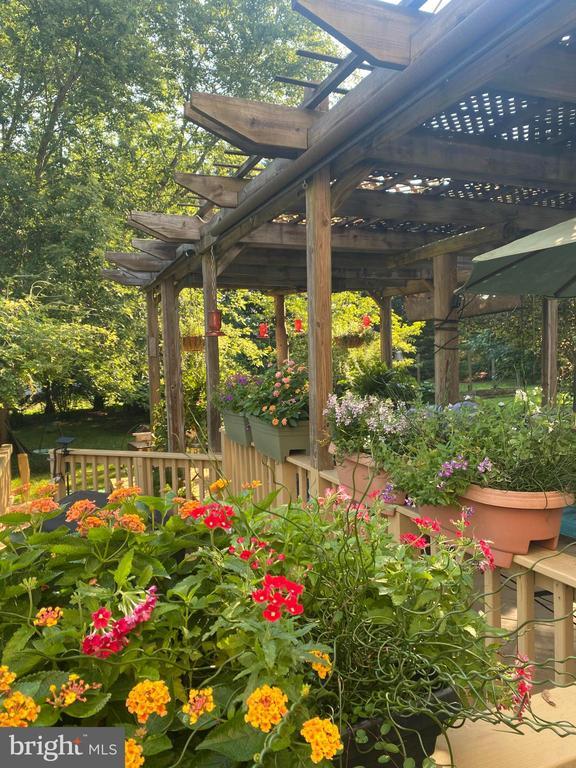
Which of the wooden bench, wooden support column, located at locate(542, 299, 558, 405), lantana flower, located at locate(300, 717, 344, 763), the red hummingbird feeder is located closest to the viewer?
lantana flower, located at locate(300, 717, 344, 763)

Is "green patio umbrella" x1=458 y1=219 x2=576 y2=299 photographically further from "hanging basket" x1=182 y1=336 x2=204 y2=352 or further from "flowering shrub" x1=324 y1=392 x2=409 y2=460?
"hanging basket" x1=182 y1=336 x2=204 y2=352

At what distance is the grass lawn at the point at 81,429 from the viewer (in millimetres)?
10820

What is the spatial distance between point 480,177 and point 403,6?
51.6 inches

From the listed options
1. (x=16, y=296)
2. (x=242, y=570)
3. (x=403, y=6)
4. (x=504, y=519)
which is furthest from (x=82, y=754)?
(x=16, y=296)

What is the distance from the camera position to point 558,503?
1474mm

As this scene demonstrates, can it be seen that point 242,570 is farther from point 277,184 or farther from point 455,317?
point 455,317

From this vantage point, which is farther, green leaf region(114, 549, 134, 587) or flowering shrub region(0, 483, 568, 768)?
green leaf region(114, 549, 134, 587)

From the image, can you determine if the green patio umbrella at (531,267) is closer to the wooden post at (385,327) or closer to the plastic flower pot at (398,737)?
the plastic flower pot at (398,737)

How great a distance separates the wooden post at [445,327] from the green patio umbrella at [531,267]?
1.91 metres

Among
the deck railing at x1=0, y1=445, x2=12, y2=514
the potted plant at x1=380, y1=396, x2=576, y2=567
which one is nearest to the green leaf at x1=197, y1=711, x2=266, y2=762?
the potted plant at x1=380, y1=396, x2=576, y2=567

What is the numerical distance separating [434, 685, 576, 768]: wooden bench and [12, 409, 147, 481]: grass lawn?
9.72m

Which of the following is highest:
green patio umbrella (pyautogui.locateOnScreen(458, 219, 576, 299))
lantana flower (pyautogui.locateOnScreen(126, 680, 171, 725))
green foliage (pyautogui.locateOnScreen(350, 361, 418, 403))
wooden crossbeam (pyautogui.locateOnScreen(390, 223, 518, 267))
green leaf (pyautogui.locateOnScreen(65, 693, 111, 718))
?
wooden crossbeam (pyautogui.locateOnScreen(390, 223, 518, 267))

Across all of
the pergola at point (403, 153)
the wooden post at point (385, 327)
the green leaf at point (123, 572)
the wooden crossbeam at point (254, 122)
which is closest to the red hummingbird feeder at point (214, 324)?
the pergola at point (403, 153)

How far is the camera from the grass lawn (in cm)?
1082
